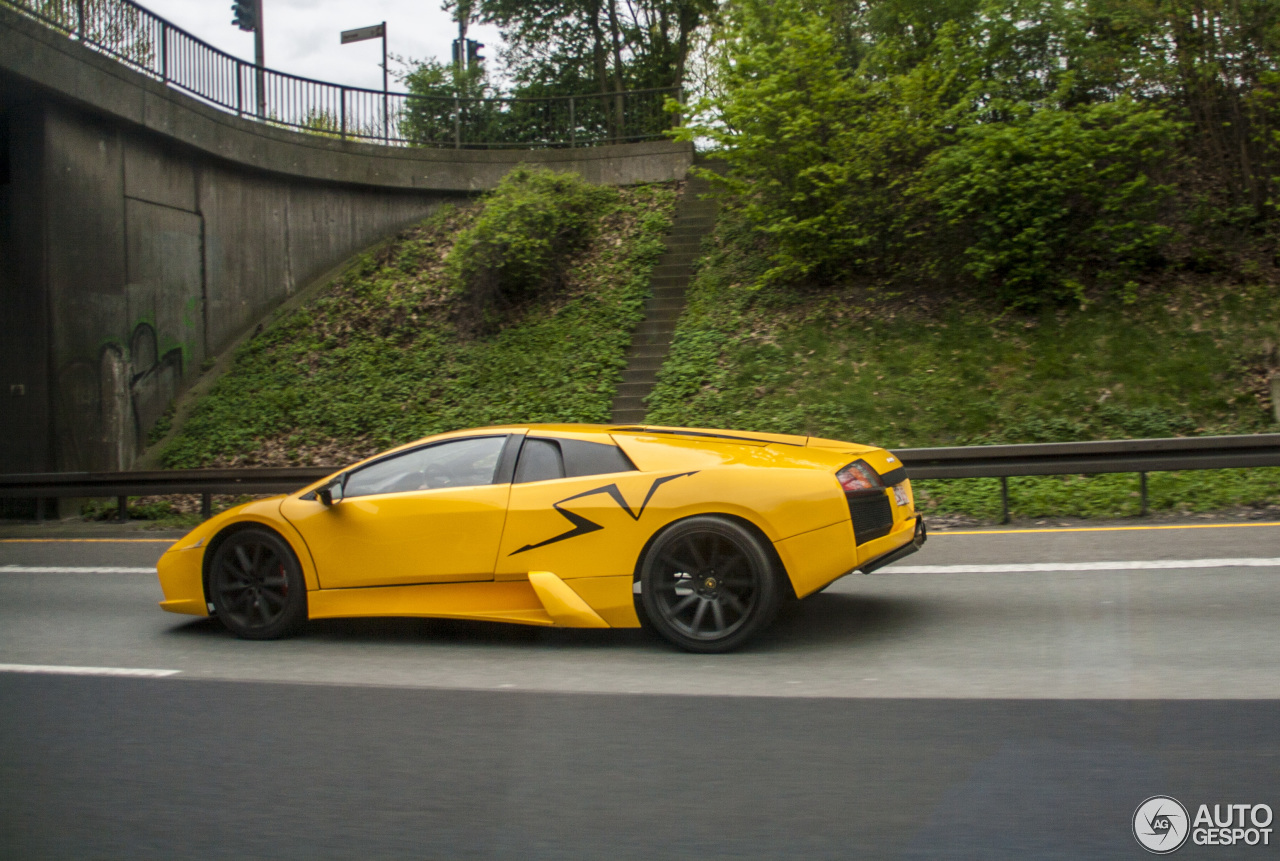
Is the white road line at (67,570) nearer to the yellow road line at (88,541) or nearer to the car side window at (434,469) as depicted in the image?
the yellow road line at (88,541)

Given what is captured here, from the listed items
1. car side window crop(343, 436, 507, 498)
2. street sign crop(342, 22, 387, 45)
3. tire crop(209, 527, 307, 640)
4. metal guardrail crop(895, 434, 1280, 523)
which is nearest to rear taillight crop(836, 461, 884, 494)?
car side window crop(343, 436, 507, 498)

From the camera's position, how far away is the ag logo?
2943 millimetres

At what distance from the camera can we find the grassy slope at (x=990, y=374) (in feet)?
40.0

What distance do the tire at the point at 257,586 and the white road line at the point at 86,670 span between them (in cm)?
73

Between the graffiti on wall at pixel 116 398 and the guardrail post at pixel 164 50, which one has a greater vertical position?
the guardrail post at pixel 164 50

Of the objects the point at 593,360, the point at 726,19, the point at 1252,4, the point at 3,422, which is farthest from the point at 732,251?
the point at 3,422

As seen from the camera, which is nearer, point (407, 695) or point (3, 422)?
A: point (407, 695)

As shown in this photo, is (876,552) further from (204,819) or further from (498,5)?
(498,5)

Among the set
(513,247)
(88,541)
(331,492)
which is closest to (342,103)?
(513,247)

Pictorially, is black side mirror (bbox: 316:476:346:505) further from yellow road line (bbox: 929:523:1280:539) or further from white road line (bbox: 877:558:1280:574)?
yellow road line (bbox: 929:523:1280:539)

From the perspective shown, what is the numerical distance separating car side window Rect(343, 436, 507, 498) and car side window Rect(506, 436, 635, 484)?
199 mm

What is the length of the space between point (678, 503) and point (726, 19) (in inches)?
779

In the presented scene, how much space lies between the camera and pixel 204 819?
339cm

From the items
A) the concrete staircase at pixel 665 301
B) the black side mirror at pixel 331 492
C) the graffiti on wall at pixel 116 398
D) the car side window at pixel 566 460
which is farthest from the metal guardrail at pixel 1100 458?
the graffiti on wall at pixel 116 398
